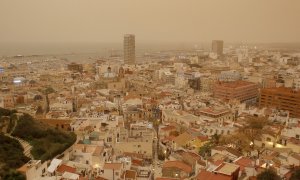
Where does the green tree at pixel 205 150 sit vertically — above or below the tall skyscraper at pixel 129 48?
below

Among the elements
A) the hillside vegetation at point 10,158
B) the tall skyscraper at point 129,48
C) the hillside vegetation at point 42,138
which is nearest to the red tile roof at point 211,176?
the hillside vegetation at point 10,158

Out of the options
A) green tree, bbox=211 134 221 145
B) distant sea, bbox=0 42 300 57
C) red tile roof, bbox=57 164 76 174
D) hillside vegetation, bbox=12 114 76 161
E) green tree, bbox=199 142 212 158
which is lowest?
green tree, bbox=199 142 212 158

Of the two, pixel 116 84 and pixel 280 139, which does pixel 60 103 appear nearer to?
pixel 116 84

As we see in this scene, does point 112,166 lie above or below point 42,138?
below

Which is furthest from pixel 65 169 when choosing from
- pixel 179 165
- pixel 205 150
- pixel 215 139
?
pixel 215 139

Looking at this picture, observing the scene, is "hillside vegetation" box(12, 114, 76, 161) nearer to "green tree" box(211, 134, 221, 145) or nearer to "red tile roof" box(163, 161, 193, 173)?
"red tile roof" box(163, 161, 193, 173)

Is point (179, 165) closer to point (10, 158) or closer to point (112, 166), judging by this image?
point (112, 166)

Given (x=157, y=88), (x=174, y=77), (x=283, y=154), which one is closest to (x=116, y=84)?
(x=157, y=88)

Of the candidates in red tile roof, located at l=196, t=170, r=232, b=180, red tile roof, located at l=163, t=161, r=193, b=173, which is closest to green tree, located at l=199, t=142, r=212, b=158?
red tile roof, located at l=163, t=161, r=193, b=173

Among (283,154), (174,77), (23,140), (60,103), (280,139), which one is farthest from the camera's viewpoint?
(174,77)

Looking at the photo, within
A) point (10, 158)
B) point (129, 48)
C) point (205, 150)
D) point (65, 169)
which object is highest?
point (129, 48)

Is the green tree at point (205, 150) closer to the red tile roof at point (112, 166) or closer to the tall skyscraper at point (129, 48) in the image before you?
the red tile roof at point (112, 166)
